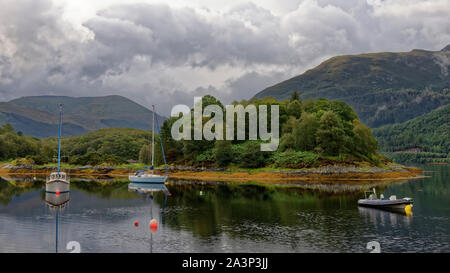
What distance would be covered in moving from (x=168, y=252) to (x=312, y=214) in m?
25.3

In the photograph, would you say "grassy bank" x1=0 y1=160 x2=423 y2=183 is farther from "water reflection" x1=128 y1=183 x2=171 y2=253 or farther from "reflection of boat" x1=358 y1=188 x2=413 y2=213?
"reflection of boat" x1=358 y1=188 x2=413 y2=213

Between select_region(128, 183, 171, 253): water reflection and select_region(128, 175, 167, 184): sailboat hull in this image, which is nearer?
select_region(128, 183, 171, 253): water reflection

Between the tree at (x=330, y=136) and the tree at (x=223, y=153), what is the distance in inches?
1083

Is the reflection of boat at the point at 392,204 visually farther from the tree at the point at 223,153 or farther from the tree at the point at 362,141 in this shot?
the tree at the point at 223,153

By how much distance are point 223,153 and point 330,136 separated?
32911 millimetres

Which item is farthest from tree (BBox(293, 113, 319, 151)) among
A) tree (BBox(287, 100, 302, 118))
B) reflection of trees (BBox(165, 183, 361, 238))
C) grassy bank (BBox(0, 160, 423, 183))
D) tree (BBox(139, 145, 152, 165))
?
tree (BBox(139, 145, 152, 165))

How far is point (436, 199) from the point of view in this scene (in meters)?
70.7

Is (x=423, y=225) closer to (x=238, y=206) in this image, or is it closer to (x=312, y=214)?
(x=312, y=214)

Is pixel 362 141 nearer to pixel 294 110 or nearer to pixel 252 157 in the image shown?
pixel 294 110

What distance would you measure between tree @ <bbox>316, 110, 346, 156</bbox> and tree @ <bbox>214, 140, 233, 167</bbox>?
90.3 ft

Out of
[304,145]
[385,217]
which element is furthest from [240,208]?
[304,145]

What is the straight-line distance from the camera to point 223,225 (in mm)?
45938

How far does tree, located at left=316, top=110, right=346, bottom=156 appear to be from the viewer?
403 ft
